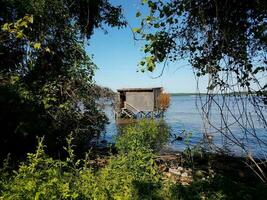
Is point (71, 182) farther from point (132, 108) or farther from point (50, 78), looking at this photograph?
point (132, 108)

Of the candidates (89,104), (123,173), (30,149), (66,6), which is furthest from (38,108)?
(123,173)

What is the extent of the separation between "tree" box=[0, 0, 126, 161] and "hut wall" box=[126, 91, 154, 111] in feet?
81.6

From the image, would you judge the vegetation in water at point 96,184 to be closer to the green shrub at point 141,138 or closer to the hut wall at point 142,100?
the green shrub at point 141,138

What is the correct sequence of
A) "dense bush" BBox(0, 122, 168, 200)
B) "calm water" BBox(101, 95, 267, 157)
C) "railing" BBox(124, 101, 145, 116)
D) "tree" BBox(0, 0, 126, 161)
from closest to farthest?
"dense bush" BBox(0, 122, 168, 200) → "calm water" BBox(101, 95, 267, 157) → "tree" BBox(0, 0, 126, 161) → "railing" BBox(124, 101, 145, 116)

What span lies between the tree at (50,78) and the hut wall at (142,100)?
24.9 meters

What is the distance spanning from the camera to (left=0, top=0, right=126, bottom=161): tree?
1041 centimetres

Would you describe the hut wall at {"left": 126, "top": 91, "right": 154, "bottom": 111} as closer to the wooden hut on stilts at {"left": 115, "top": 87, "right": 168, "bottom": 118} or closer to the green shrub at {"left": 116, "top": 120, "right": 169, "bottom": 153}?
the wooden hut on stilts at {"left": 115, "top": 87, "right": 168, "bottom": 118}

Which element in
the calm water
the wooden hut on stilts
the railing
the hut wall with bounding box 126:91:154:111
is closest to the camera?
the calm water

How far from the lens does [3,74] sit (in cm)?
1151

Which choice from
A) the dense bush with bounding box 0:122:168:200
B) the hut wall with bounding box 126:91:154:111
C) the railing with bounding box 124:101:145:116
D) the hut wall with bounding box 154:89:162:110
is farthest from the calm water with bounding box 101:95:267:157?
the hut wall with bounding box 126:91:154:111

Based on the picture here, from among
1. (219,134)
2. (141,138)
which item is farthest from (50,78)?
(219,134)

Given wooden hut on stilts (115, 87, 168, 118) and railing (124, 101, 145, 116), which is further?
railing (124, 101, 145, 116)

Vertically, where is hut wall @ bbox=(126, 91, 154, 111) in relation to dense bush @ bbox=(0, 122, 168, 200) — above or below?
above

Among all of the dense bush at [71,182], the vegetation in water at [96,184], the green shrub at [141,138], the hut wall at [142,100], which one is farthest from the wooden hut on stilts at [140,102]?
the dense bush at [71,182]
